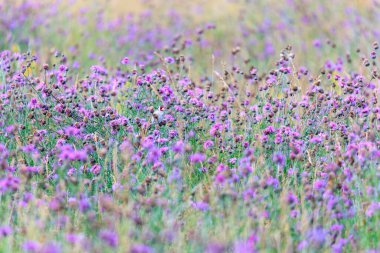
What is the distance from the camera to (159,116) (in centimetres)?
375

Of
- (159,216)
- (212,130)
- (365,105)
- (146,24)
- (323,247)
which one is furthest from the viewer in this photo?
(146,24)

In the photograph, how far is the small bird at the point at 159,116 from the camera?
3.63 metres

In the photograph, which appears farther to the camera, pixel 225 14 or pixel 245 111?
pixel 225 14

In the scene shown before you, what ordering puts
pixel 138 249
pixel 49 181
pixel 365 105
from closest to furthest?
1. pixel 138 249
2. pixel 49 181
3. pixel 365 105

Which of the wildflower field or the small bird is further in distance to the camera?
the small bird

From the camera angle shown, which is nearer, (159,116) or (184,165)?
(184,165)

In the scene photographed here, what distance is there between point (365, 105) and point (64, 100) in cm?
167

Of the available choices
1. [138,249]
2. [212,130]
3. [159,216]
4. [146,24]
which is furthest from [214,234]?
[146,24]

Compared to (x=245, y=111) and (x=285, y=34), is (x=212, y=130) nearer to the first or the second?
(x=245, y=111)

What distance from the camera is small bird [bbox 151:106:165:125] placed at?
3.63 meters

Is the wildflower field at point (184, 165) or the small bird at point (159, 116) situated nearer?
the wildflower field at point (184, 165)

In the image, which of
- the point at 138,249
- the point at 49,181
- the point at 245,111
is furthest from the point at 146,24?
the point at 138,249

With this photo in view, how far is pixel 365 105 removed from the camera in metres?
3.89

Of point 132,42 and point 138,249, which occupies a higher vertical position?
point 138,249
